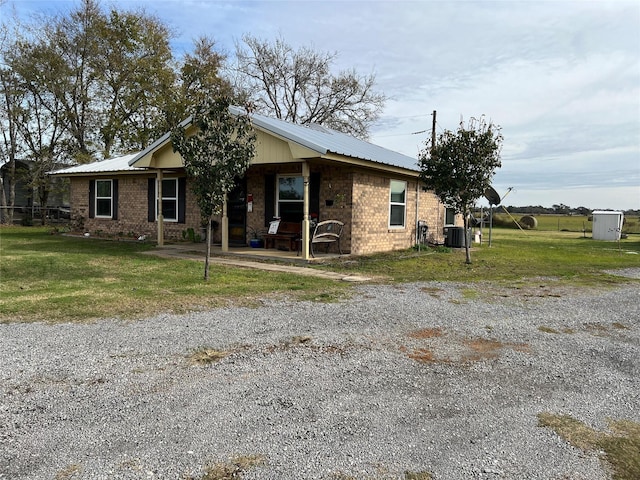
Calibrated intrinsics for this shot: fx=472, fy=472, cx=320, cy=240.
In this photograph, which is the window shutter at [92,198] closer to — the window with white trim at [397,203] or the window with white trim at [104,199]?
the window with white trim at [104,199]

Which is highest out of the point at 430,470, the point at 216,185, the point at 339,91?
the point at 339,91

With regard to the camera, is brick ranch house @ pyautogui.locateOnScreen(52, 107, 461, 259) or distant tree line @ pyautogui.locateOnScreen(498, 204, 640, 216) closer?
brick ranch house @ pyautogui.locateOnScreen(52, 107, 461, 259)

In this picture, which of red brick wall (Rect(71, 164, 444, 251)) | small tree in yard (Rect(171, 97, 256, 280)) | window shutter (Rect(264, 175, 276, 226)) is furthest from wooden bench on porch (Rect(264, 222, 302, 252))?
small tree in yard (Rect(171, 97, 256, 280))

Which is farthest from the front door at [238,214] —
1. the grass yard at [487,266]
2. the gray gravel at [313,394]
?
the gray gravel at [313,394]

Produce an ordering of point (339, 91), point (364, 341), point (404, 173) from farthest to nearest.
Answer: point (339, 91) < point (404, 173) < point (364, 341)

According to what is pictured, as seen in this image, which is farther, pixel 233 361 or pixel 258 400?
pixel 233 361

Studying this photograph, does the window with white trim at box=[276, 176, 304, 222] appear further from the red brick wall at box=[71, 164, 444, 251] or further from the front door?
the front door

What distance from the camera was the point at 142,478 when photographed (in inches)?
92.0

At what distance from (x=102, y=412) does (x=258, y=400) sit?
3.31ft

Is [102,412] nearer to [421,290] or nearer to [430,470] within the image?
[430,470]

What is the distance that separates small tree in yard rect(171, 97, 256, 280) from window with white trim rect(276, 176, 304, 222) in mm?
4681

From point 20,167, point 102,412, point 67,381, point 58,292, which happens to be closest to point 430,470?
point 102,412

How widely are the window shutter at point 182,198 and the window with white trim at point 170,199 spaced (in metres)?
0.14

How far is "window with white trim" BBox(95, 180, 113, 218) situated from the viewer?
57.6ft
